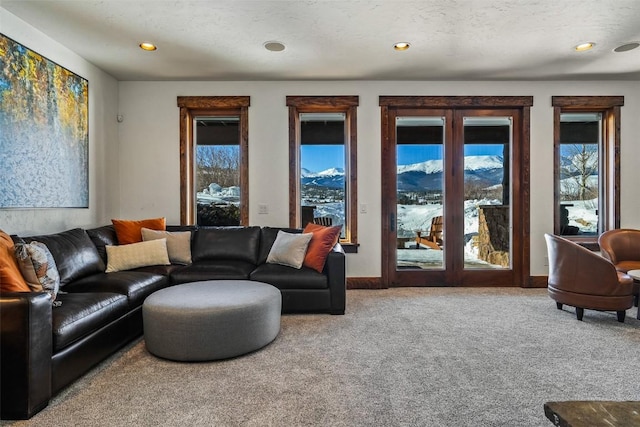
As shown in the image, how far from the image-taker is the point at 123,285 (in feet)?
9.50

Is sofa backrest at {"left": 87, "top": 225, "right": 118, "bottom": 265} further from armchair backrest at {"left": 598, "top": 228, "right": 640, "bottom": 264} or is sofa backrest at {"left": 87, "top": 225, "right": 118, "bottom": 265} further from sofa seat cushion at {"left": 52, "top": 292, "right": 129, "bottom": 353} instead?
armchair backrest at {"left": 598, "top": 228, "right": 640, "bottom": 264}

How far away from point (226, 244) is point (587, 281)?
3817 millimetres

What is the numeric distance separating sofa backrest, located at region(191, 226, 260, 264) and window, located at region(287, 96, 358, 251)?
0.81 metres

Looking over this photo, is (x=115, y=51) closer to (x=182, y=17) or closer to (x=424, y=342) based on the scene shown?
(x=182, y=17)

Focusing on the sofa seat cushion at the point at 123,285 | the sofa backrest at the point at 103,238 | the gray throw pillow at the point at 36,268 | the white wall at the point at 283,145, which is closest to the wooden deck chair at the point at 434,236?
the white wall at the point at 283,145

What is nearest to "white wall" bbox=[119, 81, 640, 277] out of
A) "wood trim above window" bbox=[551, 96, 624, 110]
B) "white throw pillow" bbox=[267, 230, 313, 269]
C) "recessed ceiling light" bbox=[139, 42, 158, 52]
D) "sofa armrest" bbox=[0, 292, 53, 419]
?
"wood trim above window" bbox=[551, 96, 624, 110]

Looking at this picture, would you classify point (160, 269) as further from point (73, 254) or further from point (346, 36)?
point (346, 36)

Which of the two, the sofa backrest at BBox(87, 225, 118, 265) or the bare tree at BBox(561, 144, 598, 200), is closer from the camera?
the sofa backrest at BBox(87, 225, 118, 265)

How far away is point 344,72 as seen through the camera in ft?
14.7

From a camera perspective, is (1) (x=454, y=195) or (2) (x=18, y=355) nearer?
(2) (x=18, y=355)

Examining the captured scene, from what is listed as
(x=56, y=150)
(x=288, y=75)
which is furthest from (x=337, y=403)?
(x=288, y=75)

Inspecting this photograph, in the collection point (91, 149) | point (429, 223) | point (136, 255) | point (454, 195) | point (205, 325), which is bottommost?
point (205, 325)

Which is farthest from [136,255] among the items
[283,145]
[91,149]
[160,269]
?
[283,145]

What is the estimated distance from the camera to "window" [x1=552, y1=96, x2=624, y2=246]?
16.1 ft
